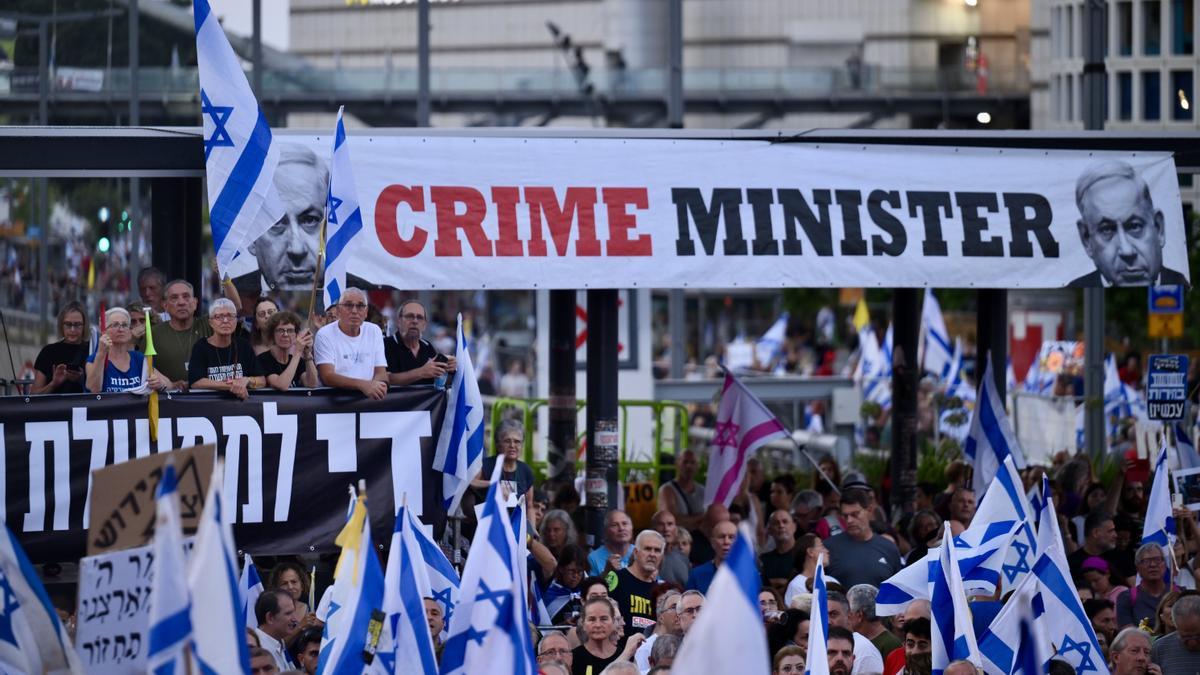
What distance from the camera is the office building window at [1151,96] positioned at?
44.9 m

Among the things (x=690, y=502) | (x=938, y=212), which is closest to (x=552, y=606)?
(x=690, y=502)

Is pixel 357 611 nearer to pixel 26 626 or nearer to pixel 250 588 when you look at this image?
pixel 26 626

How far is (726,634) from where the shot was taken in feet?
22.8

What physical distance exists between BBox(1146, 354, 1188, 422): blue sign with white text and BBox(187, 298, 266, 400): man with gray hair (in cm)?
918

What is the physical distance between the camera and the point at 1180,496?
14.5m

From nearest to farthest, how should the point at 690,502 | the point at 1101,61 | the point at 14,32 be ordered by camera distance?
the point at 690,502
the point at 1101,61
the point at 14,32

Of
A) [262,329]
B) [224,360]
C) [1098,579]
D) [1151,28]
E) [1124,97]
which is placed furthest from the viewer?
[1124,97]

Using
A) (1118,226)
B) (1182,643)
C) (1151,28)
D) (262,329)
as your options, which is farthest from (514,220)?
(1151,28)

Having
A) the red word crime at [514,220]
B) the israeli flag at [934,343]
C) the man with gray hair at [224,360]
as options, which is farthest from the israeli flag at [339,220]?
the israeli flag at [934,343]

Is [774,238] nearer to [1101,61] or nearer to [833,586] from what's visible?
[833,586]

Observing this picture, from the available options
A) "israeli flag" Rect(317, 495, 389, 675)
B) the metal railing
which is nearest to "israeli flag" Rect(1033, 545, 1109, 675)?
"israeli flag" Rect(317, 495, 389, 675)

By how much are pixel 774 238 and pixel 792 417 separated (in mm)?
13538

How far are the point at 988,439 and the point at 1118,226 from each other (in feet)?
6.63

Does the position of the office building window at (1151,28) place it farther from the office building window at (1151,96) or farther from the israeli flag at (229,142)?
the israeli flag at (229,142)
